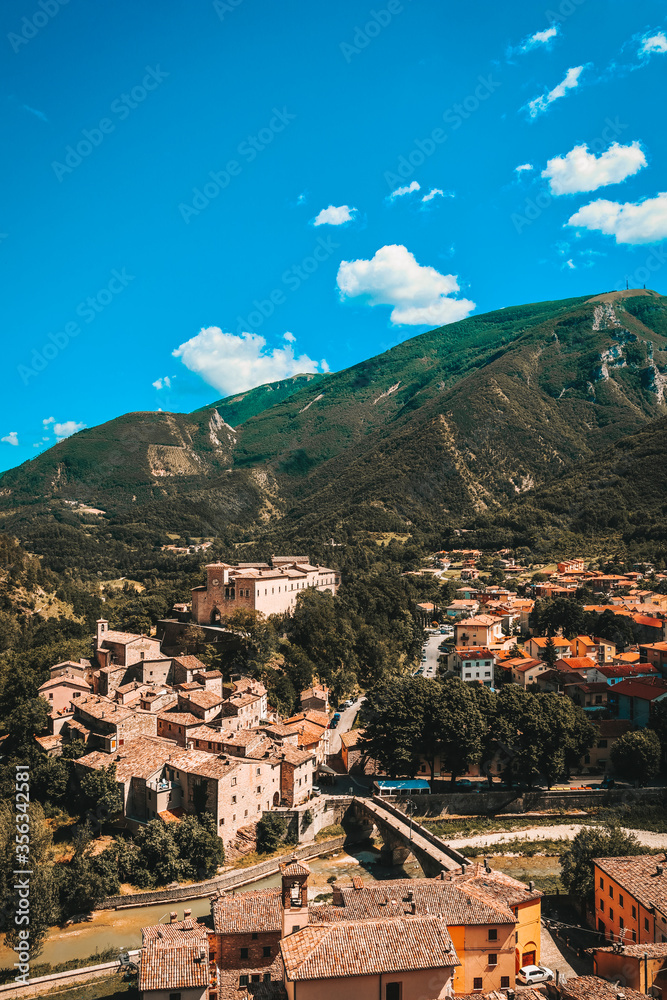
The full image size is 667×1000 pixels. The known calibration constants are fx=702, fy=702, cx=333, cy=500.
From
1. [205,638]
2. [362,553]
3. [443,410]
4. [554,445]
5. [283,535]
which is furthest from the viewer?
[443,410]

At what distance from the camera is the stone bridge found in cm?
2684

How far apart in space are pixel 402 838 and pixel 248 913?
32.6 feet

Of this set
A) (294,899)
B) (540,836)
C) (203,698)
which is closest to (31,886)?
(294,899)

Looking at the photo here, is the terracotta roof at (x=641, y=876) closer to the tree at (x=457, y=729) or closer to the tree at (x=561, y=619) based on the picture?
the tree at (x=457, y=729)

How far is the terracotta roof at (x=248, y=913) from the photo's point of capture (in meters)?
20.3

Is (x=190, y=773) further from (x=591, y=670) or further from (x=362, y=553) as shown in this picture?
(x=362, y=553)

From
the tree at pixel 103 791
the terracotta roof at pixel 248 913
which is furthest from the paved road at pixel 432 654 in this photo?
the terracotta roof at pixel 248 913

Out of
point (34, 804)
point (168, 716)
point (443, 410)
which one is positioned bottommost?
point (34, 804)

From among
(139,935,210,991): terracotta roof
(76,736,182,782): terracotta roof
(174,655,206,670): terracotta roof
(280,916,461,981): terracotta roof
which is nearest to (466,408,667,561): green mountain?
(174,655,206,670): terracotta roof

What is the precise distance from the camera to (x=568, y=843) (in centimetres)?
3222

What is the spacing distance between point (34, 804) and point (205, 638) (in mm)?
18219

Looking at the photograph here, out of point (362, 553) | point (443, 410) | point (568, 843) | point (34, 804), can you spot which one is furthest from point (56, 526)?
point (568, 843)

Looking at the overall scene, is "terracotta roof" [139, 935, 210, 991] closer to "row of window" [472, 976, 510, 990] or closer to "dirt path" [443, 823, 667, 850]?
"row of window" [472, 976, 510, 990]

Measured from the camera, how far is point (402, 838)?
29.0 meters
